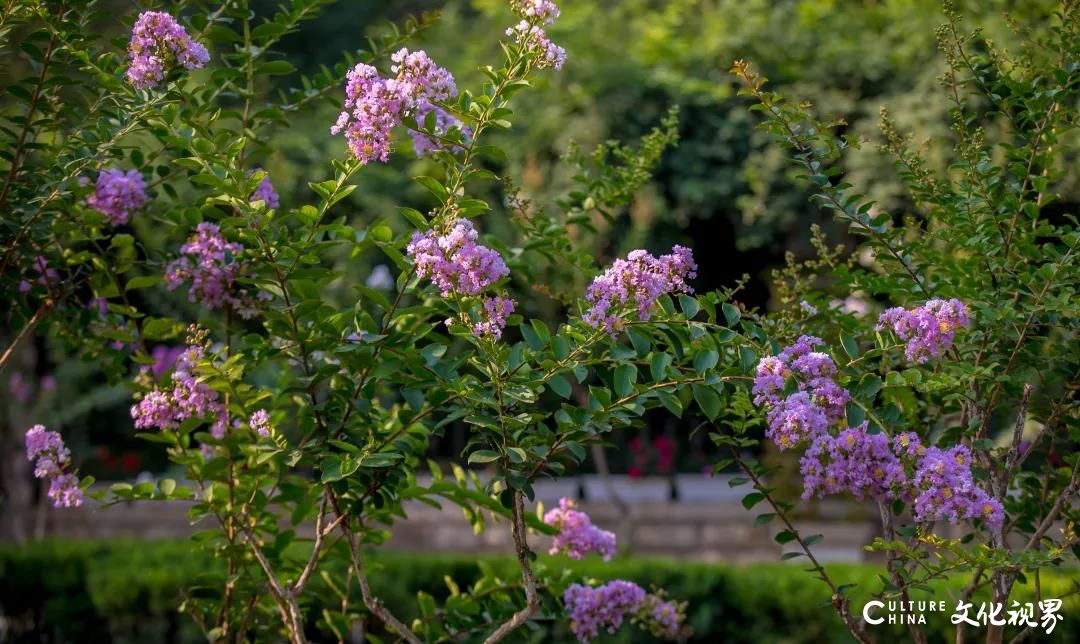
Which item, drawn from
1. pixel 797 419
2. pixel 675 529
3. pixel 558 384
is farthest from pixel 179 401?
pixel 675 529

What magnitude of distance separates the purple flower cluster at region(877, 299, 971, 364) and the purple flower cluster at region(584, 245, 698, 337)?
0.32m

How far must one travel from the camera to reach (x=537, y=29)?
5.96 ft

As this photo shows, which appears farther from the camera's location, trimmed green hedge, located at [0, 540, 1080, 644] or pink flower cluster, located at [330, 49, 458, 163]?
trimmed green hedge, located at [0, 540, 1080, 644]

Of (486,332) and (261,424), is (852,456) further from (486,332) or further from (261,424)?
(261,424)

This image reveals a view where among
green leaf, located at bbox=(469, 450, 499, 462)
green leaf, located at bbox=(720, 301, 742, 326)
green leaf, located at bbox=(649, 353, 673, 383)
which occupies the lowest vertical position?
green leaf, located at bbox=(469, 450, 499, 462)

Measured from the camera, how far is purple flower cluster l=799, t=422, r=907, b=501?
175 centimetres

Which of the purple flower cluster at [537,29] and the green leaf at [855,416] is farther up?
the purple flower cluster at [537,29]

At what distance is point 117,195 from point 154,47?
1.70 ft

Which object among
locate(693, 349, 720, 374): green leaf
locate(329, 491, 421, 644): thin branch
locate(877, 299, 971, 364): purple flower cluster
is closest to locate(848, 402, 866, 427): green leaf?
locate(877, 299, 971, 364): purple flower cluster

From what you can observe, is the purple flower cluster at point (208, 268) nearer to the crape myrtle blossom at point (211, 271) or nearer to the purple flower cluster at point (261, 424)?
the crape myrtle blossom at point (211, 271)

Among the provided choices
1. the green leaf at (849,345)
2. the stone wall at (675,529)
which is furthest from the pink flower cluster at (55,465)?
the stone wall at (675,529)

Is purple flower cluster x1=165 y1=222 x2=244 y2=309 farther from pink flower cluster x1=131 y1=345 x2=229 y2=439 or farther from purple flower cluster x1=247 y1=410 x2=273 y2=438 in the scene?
purple flower cluster x1=247 y1=410 x2=273 y2=438

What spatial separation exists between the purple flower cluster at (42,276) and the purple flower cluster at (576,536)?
1115 mm

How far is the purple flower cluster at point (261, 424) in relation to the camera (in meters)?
2.00
